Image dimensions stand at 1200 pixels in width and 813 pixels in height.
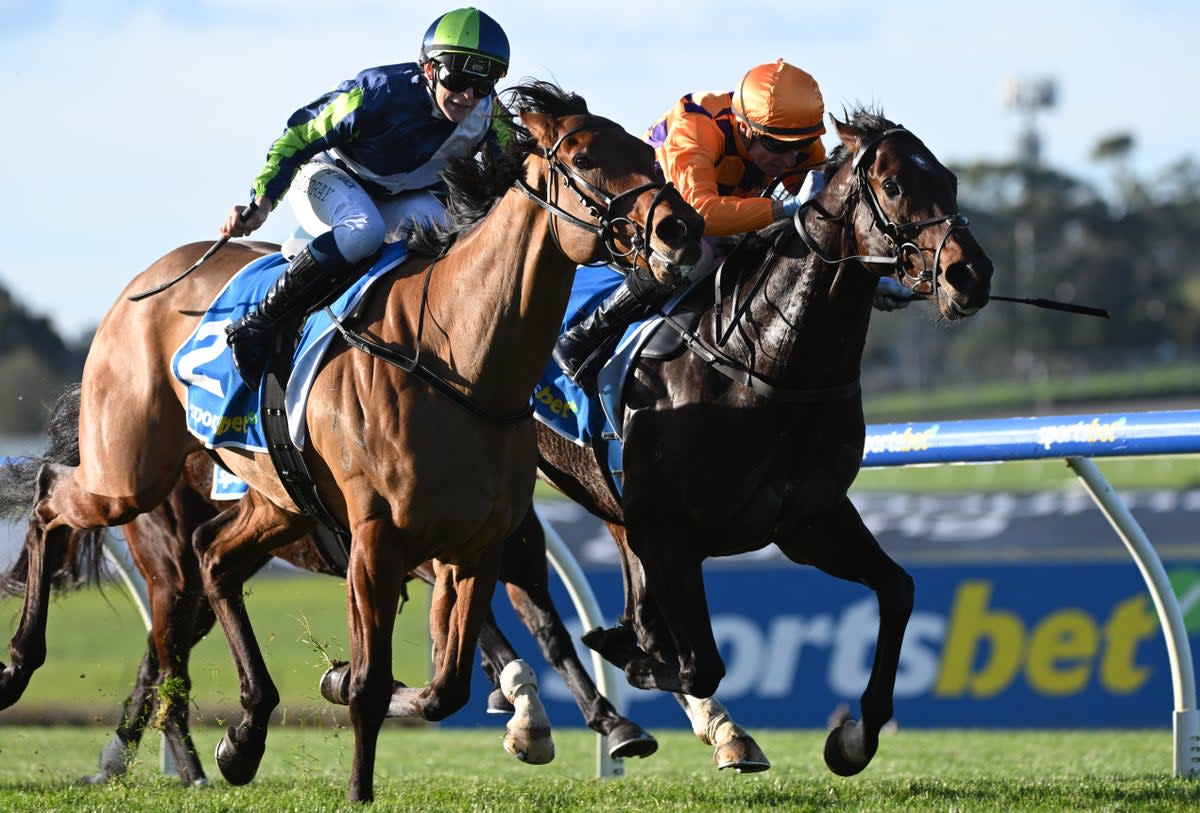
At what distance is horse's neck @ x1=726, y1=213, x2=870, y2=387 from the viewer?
4.43 m

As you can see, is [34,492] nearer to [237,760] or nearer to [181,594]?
[181,594]

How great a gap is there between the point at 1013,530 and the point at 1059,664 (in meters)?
9.41

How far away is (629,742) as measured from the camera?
4.73 meters

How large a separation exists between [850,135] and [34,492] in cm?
316

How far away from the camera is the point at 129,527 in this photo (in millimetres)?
5980

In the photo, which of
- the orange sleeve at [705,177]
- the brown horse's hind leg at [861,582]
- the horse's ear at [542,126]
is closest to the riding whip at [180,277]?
the horse's ear at [542,126]

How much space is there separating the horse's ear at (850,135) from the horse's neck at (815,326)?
0.22 meters

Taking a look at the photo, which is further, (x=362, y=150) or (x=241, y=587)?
(x=241, y=587)

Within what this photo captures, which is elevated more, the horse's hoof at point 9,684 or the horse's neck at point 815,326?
the horse's neck at point 815,326

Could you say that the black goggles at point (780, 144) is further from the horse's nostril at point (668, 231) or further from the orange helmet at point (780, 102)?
the horse's nostril at point (668, 231)

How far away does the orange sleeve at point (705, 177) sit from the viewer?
181 inches

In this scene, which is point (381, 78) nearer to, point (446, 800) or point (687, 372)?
point (687, 372)

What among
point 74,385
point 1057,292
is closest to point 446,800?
point 74,385

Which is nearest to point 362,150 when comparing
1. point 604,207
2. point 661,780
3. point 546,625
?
point 604,207
